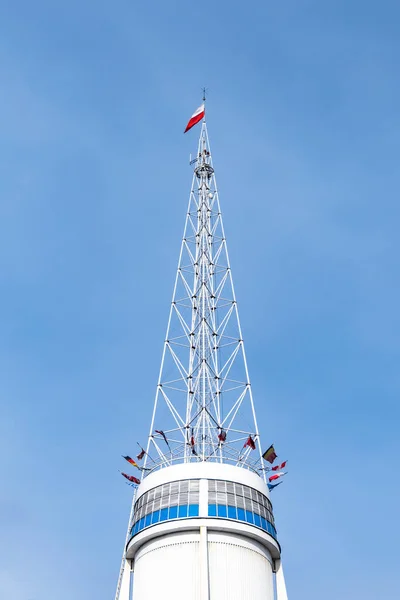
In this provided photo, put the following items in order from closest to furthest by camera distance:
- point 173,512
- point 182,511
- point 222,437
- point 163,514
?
point 182,511
point 173,512
point 163,514
point 222,437

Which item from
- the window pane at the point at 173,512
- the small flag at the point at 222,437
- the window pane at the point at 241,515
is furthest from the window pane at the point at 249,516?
the small flag at the point at 222,437

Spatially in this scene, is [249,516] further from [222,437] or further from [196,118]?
[196,118]

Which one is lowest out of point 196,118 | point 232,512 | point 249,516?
point 232,512

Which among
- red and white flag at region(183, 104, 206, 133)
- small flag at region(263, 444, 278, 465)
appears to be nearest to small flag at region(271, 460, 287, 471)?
small flag at region(263, 444, 278, 465)

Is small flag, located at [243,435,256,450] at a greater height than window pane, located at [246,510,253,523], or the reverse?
small flag, located at [243,435,256,450]

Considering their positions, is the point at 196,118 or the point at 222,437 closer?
the point at 222,437

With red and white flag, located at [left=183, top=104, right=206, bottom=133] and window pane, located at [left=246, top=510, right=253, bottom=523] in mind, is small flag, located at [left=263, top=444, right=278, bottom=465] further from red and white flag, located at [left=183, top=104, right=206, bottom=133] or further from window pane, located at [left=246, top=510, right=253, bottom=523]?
red and white flag, located at [left=183, top=104, right=206, bottom=133]

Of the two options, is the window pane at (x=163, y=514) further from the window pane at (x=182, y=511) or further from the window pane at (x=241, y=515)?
the window pane at (x=241, y=515)

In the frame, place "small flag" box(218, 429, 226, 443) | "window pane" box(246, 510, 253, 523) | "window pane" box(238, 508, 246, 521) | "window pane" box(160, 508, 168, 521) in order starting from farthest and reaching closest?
"small flag" box(218, 429, 226, 443) → "window pane" box(246, 510, 253, 523) → "window pane" box(160, 508, 168, 521) → "window pane" box(238, 508, 246, 521)

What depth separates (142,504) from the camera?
79250mm

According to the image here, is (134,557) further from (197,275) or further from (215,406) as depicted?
(197,275)

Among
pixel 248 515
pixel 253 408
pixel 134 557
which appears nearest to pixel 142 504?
pixel 134 557

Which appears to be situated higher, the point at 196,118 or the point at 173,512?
the point at 196,118

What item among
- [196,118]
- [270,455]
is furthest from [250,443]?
[196,118]
